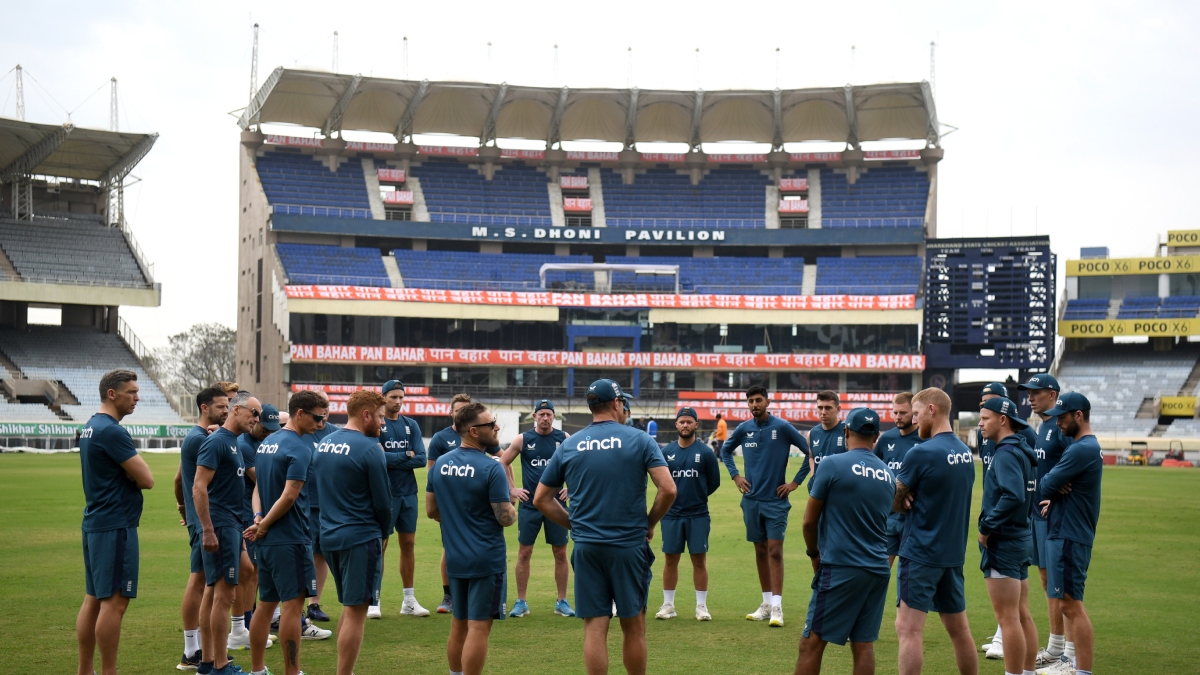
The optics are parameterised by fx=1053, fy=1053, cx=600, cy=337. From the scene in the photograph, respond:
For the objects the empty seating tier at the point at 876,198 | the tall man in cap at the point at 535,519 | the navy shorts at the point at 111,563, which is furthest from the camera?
the empty seating tier at the point at 876,198

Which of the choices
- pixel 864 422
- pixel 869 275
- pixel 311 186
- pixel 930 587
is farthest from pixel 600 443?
pixel 311 186

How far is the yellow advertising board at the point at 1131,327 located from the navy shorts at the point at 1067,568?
6401cm

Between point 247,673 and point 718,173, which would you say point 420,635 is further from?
point 718,173

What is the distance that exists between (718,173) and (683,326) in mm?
13135

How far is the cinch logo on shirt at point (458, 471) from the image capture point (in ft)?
26.8

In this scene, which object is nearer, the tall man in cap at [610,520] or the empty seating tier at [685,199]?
the tall man in cap at [610,520]

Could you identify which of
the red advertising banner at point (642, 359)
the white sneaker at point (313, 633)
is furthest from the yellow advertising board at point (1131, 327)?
the white sneaker at point (313, 633)

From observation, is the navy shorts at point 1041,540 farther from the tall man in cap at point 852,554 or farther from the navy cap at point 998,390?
the tall man in cap at point 852,554

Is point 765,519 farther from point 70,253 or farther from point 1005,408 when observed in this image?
point 70,253

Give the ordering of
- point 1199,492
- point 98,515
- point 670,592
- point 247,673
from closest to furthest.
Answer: point 98,515 < point 247,673 < point 670,592 < point 1199,492

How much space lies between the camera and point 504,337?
63.4 meters

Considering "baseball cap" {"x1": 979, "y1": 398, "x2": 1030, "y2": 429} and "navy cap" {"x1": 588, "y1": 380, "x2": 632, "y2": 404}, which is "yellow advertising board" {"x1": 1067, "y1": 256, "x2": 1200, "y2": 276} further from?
"navy cap" {"x1": 588, "y1": 380, "x2": 632, "y2": 404}

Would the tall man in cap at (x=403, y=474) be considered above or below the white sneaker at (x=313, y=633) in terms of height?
above

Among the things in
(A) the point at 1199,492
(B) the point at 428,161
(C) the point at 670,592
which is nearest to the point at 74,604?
(C) the point at 670,592
